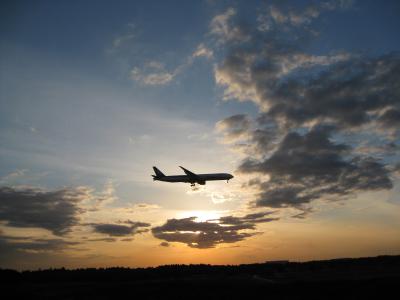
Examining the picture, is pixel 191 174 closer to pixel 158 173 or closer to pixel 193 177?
pixel 193 177

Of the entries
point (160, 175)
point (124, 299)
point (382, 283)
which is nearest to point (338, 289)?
point (382, 283)

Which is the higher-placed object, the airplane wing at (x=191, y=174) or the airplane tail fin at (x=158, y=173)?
the airplane tail fin at (x=158, y=173)

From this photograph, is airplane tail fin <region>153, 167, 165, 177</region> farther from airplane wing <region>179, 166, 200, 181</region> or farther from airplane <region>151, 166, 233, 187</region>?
airplane wing <region>179, 166, 200, 181</region>

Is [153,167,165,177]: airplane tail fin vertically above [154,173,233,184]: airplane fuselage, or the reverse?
[153,167,165,177]: airplane tail fin

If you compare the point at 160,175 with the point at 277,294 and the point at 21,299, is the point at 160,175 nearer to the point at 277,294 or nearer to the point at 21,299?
the point at 21,299

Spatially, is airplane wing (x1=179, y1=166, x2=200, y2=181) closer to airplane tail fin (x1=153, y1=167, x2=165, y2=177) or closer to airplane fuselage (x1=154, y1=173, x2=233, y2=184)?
airplane fuselage (x1=154, y1=173, x2=233, y2=184)

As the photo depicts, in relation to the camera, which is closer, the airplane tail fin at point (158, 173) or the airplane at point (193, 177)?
the airplane at point (193, 177)

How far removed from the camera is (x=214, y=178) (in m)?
143

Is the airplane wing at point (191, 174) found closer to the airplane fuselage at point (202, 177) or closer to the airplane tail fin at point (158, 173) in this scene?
the airplane fuselage at point (202, 177)

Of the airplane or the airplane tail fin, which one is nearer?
the airplane

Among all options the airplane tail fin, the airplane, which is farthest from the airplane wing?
the airplane tail fin

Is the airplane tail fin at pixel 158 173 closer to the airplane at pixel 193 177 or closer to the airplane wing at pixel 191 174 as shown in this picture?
the airplane at pixel 193 177

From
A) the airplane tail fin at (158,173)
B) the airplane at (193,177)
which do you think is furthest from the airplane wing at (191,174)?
the airplane tail fin at (158,173)

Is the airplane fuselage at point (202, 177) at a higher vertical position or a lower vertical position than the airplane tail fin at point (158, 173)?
lower
